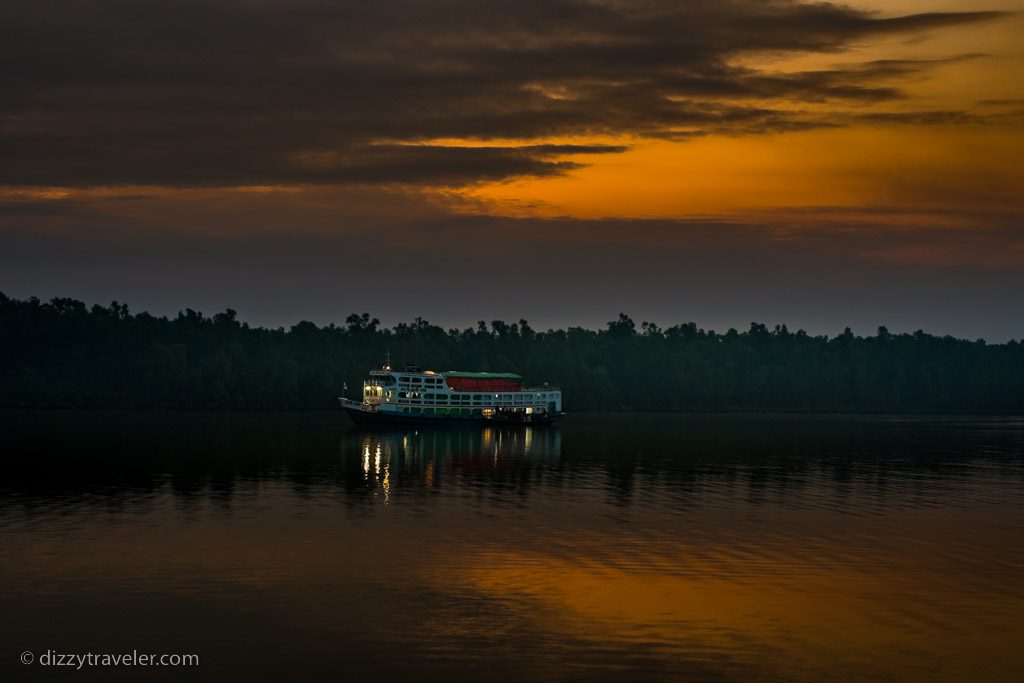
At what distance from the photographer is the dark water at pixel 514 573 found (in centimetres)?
3831

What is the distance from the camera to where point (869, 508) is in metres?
79.3

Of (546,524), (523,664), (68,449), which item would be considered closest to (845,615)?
(523,664)

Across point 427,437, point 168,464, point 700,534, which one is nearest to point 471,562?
point 700,534

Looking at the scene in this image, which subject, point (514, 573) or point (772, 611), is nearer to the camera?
point (772, 611)

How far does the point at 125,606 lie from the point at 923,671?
2926 cm

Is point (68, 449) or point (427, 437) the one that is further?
point (427, 437)

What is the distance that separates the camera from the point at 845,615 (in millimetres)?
44625

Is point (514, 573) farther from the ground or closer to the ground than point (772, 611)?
closer to the ground

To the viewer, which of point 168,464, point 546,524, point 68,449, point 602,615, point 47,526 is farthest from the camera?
point 68,449

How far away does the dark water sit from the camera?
3831 cm

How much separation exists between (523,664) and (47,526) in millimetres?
37916

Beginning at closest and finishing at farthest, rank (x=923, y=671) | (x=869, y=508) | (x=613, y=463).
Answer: (x=923, y=671) → (x=869, y=508) → (x=613, y=463)

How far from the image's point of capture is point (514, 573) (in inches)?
2053

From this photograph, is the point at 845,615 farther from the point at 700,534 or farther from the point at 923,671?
the point at 700,534
